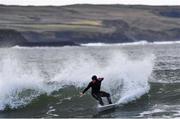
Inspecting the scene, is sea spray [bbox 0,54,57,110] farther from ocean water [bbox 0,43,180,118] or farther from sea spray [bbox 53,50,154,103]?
sea spray [bbox 53,50,154,103]

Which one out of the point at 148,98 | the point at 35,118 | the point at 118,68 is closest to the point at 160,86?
the point at 118,68

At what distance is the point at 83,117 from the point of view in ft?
89.4

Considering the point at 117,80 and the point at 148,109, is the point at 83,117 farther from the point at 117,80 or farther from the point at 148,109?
the point at 117,80

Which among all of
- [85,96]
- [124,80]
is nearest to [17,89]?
[85,96]

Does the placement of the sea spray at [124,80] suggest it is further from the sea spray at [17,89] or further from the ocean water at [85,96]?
the sea spray at [17,89]

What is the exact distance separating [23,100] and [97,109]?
17.8ft

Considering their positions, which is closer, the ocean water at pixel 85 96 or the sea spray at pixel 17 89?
the ocean water at pixel 85 96

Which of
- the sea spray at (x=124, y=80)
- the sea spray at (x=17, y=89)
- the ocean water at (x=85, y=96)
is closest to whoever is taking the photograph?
the ocean water at (x=85, y=96)

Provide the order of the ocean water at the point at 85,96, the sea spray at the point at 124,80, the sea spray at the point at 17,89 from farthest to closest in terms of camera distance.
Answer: the sea spray at the point at 124,80 → the sea spray at the point at 17,89 → the ocean water at the point at 85,96

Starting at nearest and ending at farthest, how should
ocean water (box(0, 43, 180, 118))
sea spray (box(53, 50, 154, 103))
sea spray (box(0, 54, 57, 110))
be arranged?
ocean water (box(0, 43, 180, 118)) → sea spray (box(0, 54, 57, 110)) → sea spray (box(53, 50, 154, 103))

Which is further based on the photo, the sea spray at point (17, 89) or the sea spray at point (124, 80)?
the sea spray at point (124, 80)

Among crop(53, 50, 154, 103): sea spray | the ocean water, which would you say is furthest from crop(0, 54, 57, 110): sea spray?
crop(53, 50, 154, 103): sea spray

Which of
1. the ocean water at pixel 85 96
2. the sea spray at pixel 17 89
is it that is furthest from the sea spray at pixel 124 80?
the sea spray at pixel 17 89

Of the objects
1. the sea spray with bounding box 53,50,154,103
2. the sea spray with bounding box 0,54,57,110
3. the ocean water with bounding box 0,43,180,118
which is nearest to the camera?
the ocean water with bounding box 0,43,180,118
